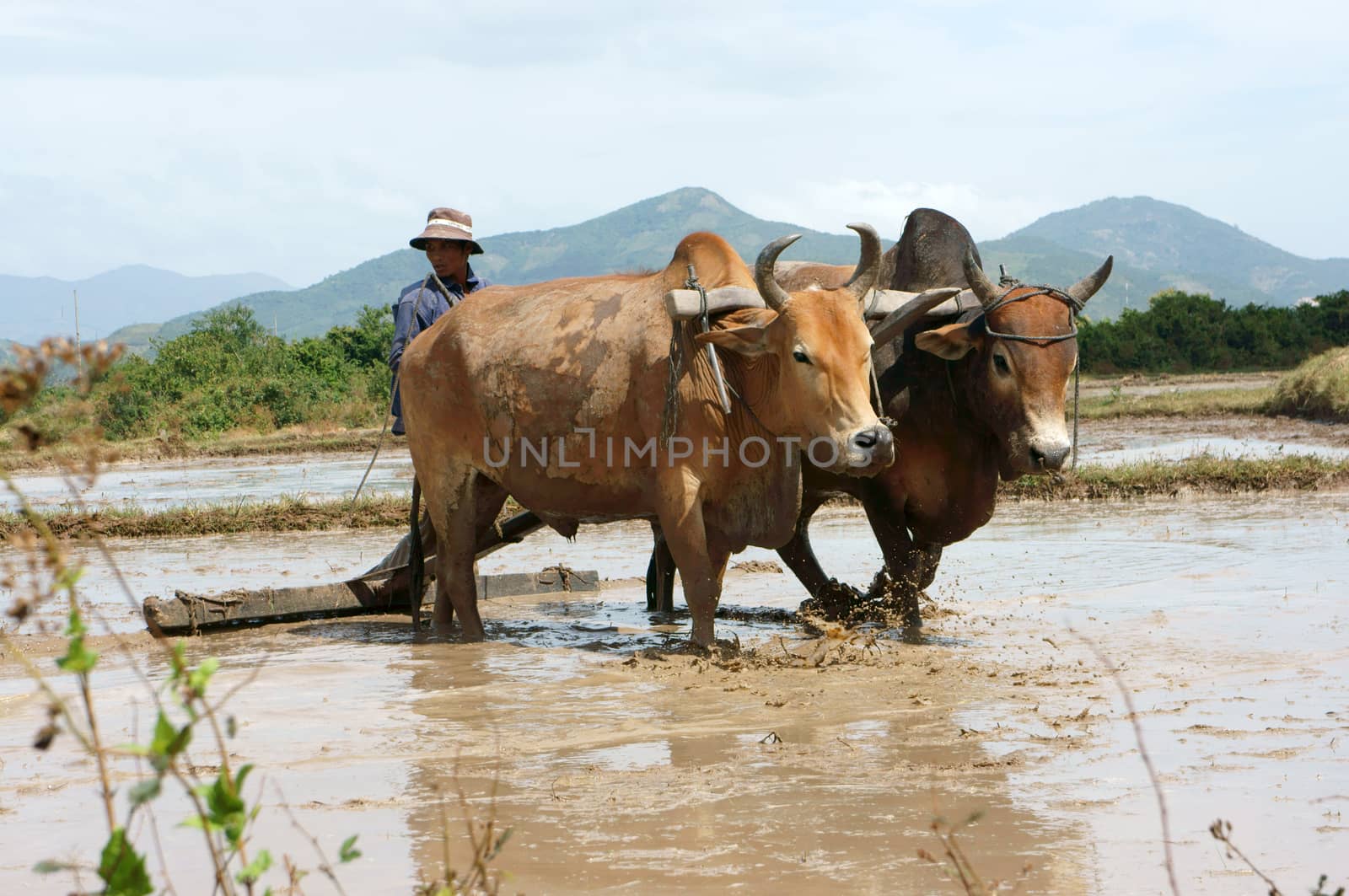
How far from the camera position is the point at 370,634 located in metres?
7.75

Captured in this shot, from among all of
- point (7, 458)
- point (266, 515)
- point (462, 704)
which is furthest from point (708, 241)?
point (7, 458)

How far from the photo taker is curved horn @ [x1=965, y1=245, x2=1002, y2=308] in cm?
680

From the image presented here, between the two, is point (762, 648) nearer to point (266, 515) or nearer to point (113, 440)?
point (266, 515)

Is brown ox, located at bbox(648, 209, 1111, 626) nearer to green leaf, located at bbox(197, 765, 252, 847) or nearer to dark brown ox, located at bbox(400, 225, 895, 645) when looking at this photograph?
dark brown ox, located at bbox(400, 225, 895, 645)

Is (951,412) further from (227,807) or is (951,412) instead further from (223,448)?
(223,448)

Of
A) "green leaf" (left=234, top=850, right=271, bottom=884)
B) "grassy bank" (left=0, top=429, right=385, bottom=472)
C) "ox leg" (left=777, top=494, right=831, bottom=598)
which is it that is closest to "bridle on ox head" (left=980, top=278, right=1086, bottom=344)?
"ox leg" (left=777, top=494, right=831, bottom=598)

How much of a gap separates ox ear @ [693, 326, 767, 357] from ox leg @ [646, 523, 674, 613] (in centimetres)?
194

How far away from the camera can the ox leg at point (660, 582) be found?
26.6 feet

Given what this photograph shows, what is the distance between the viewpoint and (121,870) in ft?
6.84

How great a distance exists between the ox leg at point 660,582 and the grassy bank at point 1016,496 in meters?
3.67

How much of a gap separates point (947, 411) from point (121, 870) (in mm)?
5439

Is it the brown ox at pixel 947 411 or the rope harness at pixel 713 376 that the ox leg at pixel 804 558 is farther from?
the rope harness at pixel 713 376

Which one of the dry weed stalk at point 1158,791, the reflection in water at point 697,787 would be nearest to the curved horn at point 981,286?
the dry weed stalk at point 1158,791

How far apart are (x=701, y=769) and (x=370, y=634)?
11.8 ft
